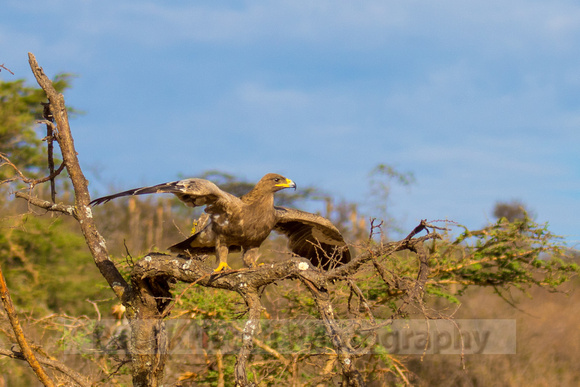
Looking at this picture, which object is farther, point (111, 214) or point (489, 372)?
point (111, 214)

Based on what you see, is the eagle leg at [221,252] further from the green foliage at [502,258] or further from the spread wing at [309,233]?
the green foliage at [502,258]

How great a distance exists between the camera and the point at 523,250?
7.35m

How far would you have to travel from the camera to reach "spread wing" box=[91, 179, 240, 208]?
4102 mm

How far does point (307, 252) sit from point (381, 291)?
180cm

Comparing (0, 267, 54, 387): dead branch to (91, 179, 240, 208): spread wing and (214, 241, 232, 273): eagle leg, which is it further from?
(214, 241, 232, 273): eagle leg

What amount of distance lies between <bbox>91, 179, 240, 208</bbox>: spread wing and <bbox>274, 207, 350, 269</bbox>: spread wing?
671 mm

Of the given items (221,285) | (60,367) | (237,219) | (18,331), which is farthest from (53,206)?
(221,285)

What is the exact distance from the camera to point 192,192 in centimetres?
441

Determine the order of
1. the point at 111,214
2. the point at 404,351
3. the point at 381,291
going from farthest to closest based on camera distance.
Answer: the point at 111,214 → the point at 404,351 → the point at 381,291

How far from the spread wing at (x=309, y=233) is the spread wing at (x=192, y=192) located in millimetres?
671

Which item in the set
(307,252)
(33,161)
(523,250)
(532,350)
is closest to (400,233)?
(523,250)

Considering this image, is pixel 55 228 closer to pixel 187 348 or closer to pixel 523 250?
pixel 187 348

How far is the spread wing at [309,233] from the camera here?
5.37 metres

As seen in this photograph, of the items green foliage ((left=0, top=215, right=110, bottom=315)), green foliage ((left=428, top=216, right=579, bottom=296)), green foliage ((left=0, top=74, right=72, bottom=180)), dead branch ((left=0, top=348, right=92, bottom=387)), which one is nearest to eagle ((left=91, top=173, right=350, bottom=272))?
dead branch ((left=0, top=348, right=92, bottom=387))
